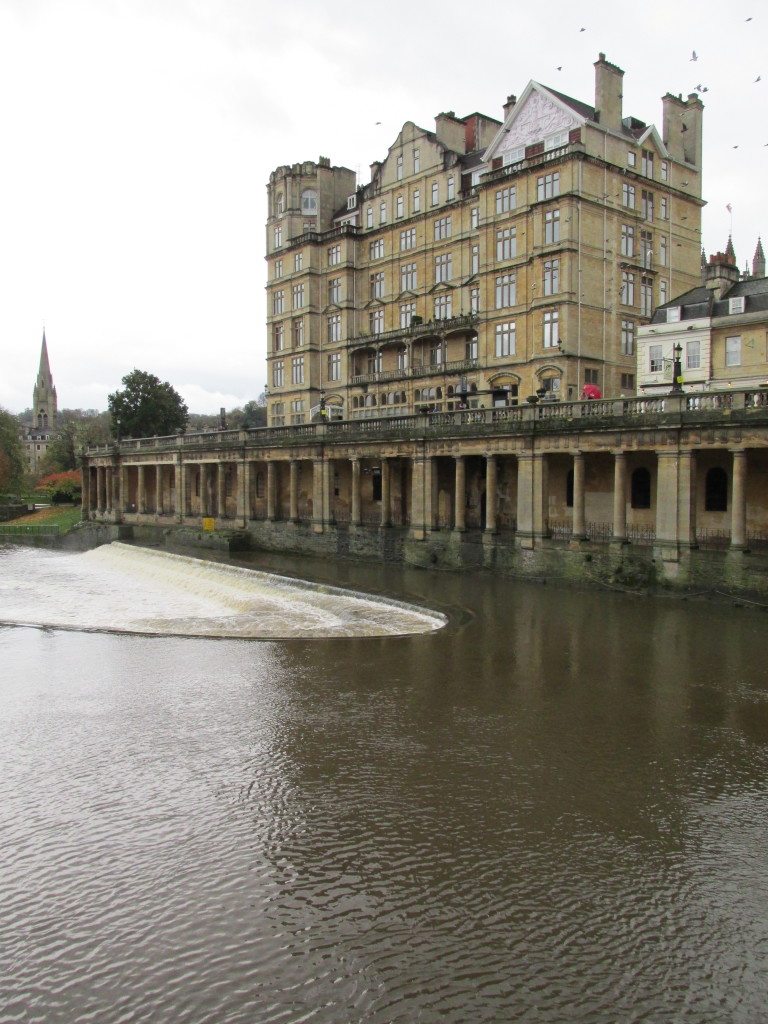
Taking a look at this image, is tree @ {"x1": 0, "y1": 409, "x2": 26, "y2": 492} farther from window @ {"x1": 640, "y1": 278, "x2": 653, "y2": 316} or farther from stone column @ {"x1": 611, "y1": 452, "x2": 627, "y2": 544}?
stone column @ {"x1": 611, "y1": 452, "x2": 627, "y2": 544}

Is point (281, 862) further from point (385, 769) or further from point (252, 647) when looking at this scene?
point (252, 647)

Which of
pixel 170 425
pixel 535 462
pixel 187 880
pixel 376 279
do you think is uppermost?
pixel 376 279

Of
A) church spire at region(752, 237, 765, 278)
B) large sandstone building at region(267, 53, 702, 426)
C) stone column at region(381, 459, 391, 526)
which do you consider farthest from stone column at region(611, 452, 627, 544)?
church spire at region(752, 237, 765, 278)

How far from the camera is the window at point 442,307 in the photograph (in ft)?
183

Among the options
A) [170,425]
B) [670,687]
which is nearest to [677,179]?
[670,687]

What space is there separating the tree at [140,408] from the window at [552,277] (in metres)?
59.7

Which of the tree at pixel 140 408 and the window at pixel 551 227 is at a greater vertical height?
the window at pixel 551 227

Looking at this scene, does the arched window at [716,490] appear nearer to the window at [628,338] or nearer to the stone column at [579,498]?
the stone column at [579,498]

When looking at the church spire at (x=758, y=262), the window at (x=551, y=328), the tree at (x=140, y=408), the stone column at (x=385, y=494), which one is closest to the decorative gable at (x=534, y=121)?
the window at (x=551, y=328)

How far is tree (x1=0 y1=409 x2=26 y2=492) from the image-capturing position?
8488 centimetres

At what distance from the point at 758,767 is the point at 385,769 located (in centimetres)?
677

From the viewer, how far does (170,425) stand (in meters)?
96.8

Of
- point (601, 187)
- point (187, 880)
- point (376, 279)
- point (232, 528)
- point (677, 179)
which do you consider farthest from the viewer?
point (376, 279)

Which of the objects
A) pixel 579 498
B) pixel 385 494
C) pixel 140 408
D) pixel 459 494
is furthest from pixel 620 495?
pixel 140 408
